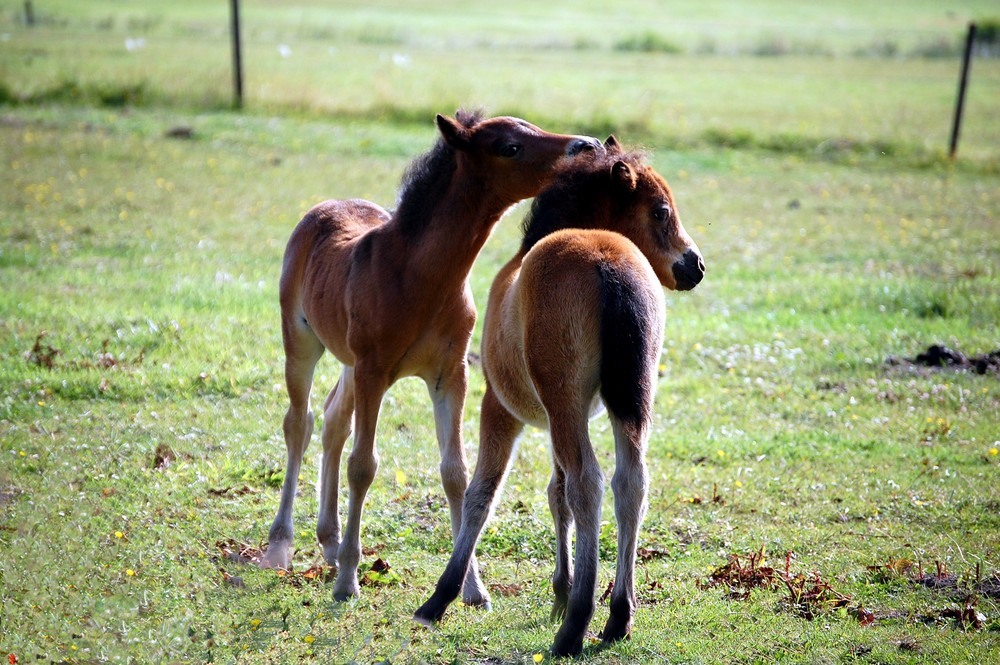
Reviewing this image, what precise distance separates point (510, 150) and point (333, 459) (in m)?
1.89

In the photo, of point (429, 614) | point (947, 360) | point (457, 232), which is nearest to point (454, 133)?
point (457, 232)

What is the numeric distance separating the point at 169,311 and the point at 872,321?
6.51m

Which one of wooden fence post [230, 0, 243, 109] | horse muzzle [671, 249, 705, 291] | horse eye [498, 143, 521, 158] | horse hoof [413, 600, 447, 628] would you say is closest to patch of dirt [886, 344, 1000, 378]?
horse muzzle [671, 249, 705, 291]

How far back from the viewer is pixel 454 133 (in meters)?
4.70

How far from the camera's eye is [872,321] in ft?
31.0

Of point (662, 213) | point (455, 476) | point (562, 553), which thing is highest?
point (662, 213)

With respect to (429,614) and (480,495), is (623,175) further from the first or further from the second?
(429,614)

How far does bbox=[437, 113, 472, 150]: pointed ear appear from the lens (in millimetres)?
4668

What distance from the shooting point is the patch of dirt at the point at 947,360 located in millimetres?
8297

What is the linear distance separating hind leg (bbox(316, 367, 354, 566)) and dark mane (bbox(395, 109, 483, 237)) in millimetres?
897

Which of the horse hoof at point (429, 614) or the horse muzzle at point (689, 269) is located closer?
the horse hoof at point (429, 614)

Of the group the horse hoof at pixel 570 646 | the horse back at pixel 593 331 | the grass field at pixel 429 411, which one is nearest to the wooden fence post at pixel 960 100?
the grass field at pixel 429 411

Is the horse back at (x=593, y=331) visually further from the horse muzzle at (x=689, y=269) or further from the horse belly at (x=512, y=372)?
the horse muzzle at (x=689, y=269)

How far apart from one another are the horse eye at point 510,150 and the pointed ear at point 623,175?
0.46m
